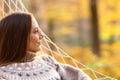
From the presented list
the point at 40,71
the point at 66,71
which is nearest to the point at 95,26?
the point at 66,71

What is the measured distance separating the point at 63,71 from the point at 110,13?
28.1 ft

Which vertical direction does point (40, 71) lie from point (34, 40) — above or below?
below

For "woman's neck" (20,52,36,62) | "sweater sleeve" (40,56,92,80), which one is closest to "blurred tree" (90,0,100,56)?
"sweater sleeve" (40,56,92,80)

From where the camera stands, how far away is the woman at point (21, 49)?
7.19 feet

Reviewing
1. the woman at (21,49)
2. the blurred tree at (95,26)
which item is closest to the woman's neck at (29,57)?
the woman at (21,49)

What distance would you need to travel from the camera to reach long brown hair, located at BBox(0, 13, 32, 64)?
2.20 metres

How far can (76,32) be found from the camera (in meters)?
14.3

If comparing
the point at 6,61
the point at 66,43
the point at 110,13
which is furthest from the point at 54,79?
the point at 66,43

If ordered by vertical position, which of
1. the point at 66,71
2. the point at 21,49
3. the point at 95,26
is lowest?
the point at 95,26

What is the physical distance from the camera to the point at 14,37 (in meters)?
2.20

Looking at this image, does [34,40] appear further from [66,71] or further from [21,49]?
[66,71]

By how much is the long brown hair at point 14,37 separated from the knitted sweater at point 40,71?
0.14ft

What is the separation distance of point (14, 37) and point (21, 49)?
0.06 metres

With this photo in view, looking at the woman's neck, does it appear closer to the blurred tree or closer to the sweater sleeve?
the sweater sleeve
